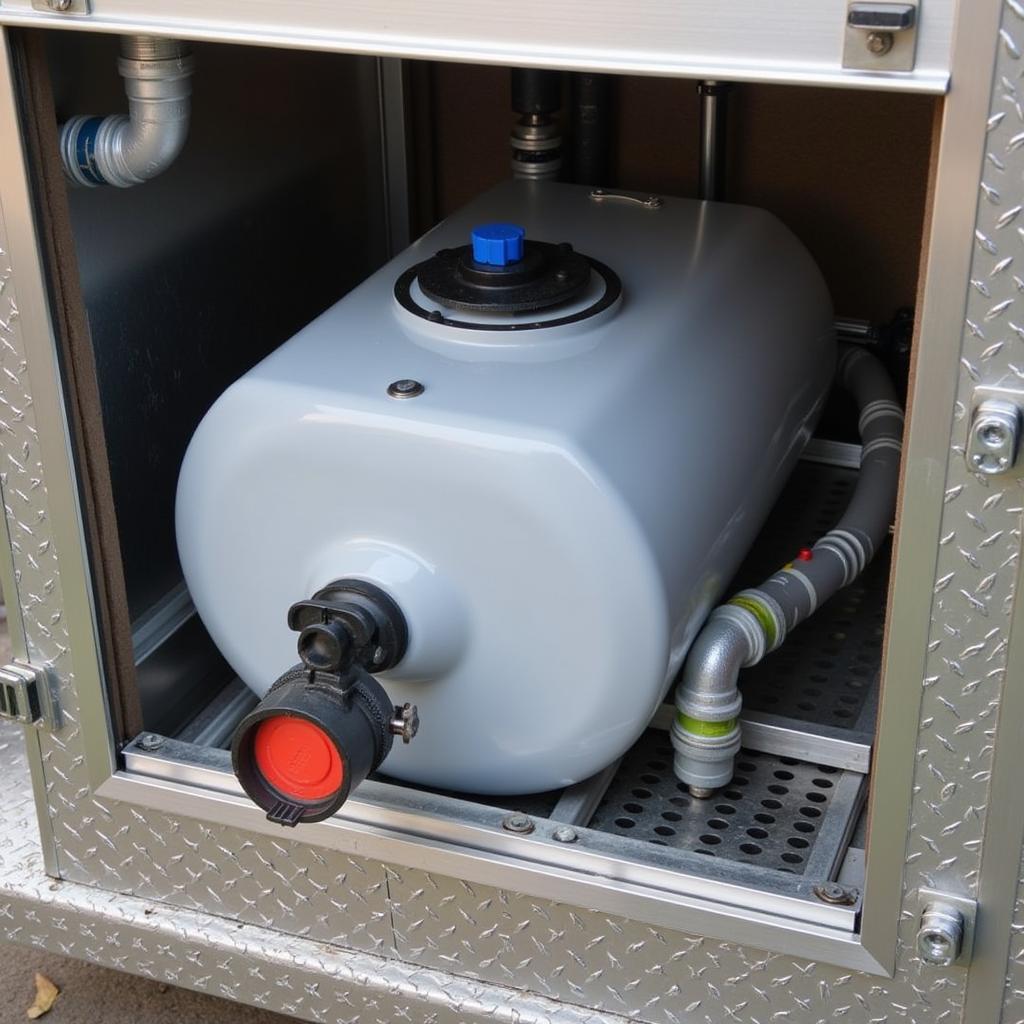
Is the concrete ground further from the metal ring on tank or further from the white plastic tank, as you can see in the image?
the metal ring on tank

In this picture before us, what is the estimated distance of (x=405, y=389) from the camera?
4.40 ft

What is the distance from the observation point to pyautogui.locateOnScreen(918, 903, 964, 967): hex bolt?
121 cm

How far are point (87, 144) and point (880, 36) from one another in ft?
2.38

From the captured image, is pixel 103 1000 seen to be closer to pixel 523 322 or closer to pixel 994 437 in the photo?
pixel 523 322

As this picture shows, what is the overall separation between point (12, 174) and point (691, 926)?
866mm

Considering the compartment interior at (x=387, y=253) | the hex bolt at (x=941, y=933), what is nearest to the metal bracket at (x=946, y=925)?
the hex bolt at (x=941, y=933)

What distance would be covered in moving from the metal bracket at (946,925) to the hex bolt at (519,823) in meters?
0.36

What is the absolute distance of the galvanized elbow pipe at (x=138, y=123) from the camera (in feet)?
4.33

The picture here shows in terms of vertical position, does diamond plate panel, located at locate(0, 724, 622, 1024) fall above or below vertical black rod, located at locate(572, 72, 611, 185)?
below

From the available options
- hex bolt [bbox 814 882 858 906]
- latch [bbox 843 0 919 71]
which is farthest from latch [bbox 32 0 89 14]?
hex bolt [bbox 814 882 858 906]

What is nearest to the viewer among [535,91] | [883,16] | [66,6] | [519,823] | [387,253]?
[883,16]

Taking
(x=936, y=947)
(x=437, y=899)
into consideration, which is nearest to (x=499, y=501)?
(x=437, y=899)

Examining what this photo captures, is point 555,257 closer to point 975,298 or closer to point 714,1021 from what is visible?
point 975,298

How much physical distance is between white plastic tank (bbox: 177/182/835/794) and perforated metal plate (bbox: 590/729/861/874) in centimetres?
11
